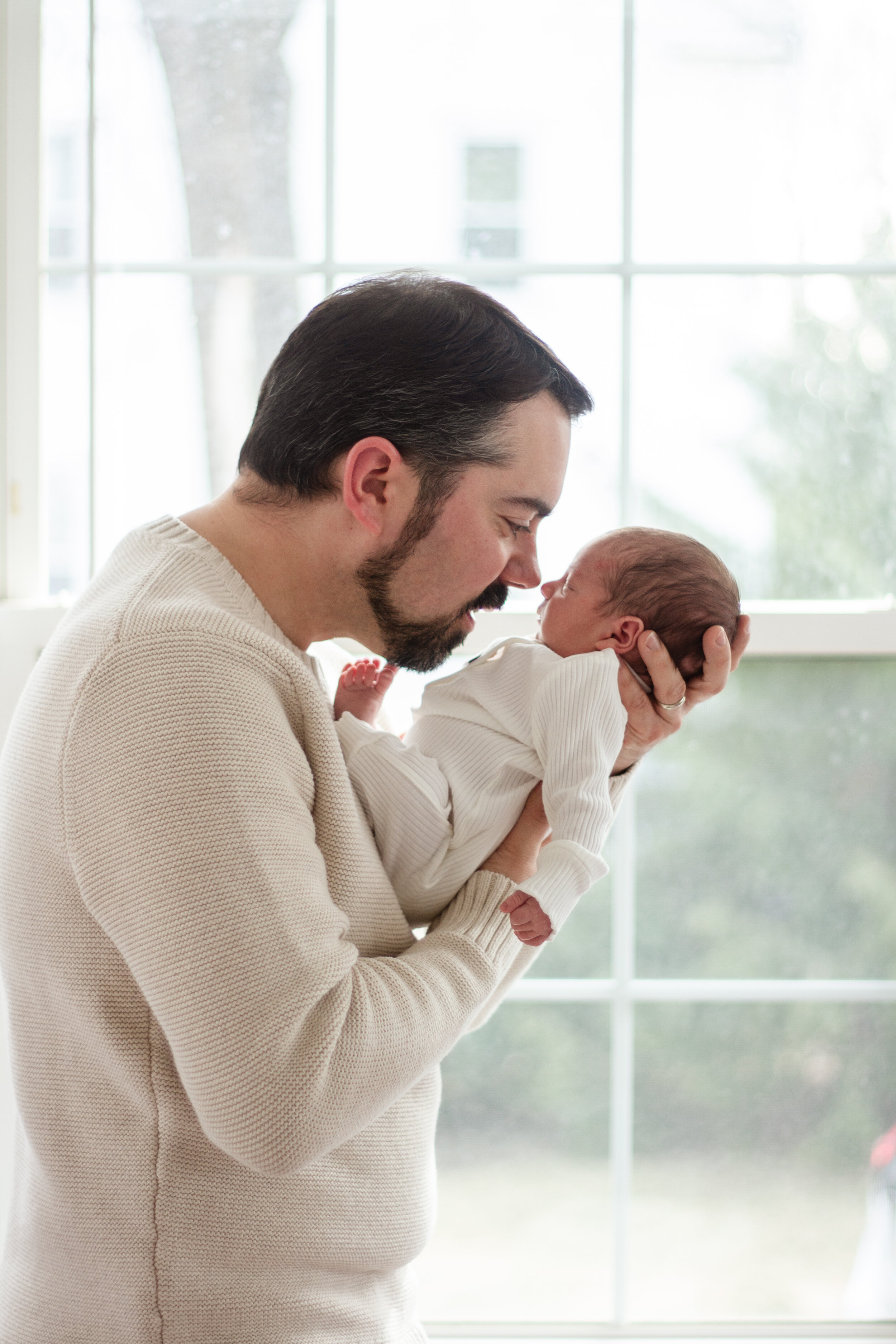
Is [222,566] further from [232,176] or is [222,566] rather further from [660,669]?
[232,176]

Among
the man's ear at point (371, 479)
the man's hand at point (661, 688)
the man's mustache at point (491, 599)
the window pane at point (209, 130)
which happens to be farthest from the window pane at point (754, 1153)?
the window pane at point (209, 130)

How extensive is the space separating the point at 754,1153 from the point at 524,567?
1.27m

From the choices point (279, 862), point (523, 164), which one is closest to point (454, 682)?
point (279, 862)

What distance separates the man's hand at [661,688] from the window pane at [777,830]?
47 cm

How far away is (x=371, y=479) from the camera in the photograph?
1.08 metres

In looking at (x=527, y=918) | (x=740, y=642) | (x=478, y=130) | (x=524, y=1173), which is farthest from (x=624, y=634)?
(x=524, y=1173)

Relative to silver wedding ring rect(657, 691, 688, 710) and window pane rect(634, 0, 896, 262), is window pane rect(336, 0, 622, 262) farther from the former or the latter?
silver wedding ring rect(657, 691, 688, 710)

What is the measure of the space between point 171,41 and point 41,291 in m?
0.48

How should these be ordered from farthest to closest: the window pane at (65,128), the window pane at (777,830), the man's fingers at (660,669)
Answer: the window pane at (777,830)
the window pane at (65,128)
the man's fingers at (660,669)

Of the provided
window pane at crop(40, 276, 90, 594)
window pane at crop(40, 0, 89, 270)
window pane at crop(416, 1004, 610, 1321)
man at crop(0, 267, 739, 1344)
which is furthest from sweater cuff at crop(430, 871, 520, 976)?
window pane at crop(40, 0, 89, 270)

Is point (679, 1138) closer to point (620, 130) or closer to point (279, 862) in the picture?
point (279, 862)

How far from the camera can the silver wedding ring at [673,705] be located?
4.32 ft

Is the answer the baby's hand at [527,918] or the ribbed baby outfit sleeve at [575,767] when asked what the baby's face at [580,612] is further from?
the baby's hand at [527,918]

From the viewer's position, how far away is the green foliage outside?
5.87 feet
